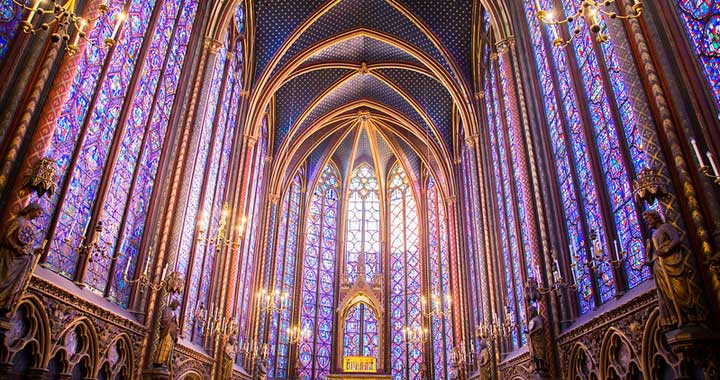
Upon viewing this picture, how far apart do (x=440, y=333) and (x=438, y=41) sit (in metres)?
14.3

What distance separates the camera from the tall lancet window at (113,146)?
8.89m

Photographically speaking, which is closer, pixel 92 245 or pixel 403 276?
pixel 92 245

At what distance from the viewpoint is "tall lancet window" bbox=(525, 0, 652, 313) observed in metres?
8.87

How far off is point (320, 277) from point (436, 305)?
7.36 meters

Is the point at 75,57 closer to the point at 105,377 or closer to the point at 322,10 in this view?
the point at 105,377

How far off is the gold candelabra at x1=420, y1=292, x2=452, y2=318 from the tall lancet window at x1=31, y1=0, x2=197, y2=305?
15958 millimetres

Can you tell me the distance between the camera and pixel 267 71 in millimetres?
20734

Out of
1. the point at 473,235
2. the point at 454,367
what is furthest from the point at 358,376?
the point at 473,235

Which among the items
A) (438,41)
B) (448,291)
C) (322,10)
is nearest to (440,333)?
(448,291)

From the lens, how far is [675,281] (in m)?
6.26

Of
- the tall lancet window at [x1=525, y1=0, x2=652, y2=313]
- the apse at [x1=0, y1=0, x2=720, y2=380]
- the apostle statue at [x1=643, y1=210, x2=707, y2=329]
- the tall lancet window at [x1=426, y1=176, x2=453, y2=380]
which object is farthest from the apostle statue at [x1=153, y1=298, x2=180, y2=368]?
the tall lancet window at [x1=426, y1=176, x2=453, y2=380]

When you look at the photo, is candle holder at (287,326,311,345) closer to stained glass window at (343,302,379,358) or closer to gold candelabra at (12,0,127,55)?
stained glass window at (343,302,379,358)

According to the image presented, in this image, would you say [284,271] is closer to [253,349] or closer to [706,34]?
[253,349]

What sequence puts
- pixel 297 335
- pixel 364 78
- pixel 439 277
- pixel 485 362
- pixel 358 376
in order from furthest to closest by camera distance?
1. pixel 439 277
2. pixel 297 335
3. pixel 358 376
4. pixel 364 78
5. pixel 485 362
